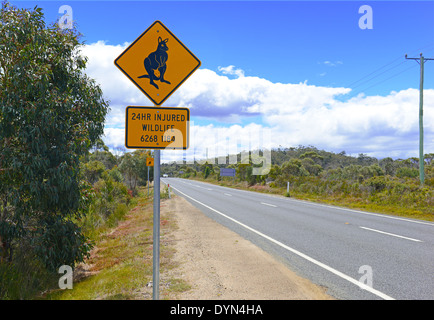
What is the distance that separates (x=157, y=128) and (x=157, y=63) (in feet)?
2.80

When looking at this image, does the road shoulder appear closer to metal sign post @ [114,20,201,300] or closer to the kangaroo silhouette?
metal sign post @ [114,20,201,300]

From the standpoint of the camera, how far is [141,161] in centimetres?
3616

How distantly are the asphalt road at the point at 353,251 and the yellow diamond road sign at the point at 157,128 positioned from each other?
324 cm

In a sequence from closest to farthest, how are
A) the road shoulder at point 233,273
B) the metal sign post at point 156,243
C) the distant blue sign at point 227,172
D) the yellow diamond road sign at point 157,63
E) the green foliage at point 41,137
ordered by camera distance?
1. the metal sign post at point 156,243
2. the yellow diamond road sign at point 157,63
3. the road shoulder at point 233,273
4. the green foliage at point 41,137
5. the distant blue sign at point 227,172

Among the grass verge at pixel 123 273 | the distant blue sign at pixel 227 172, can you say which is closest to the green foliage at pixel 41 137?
the grass verge at pixel 123 273

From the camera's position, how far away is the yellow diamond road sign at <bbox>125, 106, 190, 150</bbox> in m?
3.54

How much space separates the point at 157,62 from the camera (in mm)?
3812

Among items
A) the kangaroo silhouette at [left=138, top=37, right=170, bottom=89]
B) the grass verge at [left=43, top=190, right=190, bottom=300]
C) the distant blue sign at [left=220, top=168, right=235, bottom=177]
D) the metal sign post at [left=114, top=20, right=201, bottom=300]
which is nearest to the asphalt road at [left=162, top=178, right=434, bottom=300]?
the grass verge at [left=43, top=190, right=190, bottom=300]

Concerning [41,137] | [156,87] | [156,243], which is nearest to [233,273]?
[156,243]

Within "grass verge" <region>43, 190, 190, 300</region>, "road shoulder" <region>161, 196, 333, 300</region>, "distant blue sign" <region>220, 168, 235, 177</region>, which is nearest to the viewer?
"road shoulder" <region>161, 196, 333, 300</region>

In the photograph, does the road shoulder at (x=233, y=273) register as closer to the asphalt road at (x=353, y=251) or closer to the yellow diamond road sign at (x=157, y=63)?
the asphalt road at (x=353, y=251)

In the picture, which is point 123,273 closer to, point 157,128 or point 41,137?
point 41,137

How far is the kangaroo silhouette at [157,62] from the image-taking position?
12.4ft
